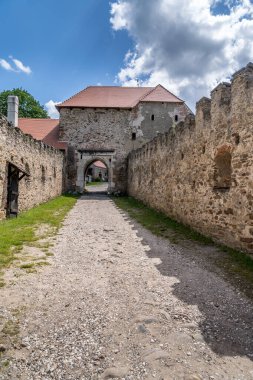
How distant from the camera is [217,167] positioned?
7469 mm

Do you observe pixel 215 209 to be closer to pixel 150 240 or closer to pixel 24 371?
pixel 150 240

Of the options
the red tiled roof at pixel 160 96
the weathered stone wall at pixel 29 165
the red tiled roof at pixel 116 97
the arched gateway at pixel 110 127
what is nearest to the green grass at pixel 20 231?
the weathered stone wall at pixel 29 165

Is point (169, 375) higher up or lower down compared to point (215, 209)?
lower down

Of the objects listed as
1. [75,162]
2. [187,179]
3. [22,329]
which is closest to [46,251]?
[22,329]

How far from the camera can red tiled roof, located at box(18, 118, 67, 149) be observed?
77.7ft

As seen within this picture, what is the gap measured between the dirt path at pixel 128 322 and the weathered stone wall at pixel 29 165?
14.4 feet

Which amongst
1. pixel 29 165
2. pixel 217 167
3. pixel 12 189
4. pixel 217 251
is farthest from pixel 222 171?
pixel 29 165

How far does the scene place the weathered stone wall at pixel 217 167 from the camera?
604 cm

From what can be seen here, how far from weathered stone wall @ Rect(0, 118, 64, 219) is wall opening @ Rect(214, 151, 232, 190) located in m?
5.82

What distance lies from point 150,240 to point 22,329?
185 inches

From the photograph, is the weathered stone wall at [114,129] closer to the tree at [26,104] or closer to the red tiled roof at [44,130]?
the red tiled roof at [44,130]

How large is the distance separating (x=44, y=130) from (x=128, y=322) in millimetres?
23889

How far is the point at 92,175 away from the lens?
175ft

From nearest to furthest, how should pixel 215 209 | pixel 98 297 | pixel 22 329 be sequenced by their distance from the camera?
pixel 22 329, pixel 98 297, pixel 215 209
